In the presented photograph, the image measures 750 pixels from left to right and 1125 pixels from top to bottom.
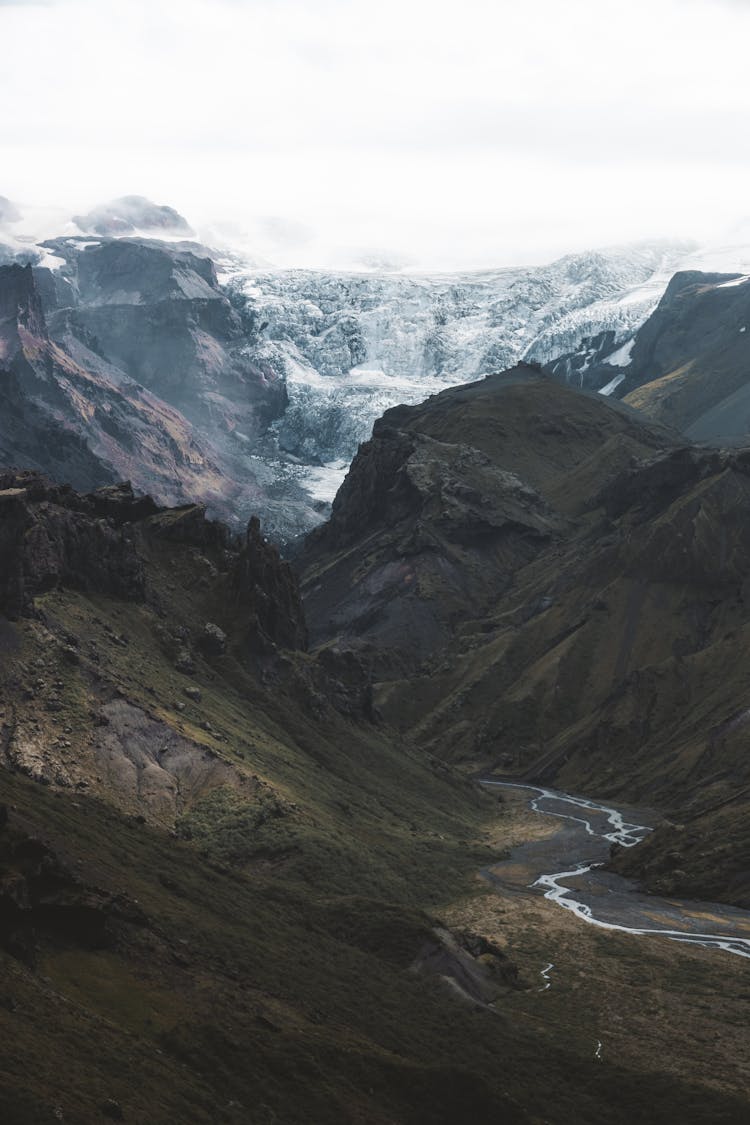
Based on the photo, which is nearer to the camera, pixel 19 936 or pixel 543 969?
pixel 19 936

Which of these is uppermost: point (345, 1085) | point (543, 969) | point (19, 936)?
point (19, 936)

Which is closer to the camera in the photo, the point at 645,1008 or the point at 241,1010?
the point at 241,1010

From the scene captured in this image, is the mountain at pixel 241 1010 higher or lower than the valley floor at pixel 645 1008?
higher

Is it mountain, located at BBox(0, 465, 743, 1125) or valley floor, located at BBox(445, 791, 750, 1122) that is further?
valley floor, located at BBox(445, 791, 750, 1122)

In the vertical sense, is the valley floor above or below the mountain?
below

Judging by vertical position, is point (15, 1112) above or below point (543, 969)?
above

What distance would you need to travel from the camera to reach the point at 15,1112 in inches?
3497

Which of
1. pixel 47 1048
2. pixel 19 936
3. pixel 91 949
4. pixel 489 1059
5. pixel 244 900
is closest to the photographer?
pixel 47 1048

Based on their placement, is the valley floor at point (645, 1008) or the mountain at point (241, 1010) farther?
the valley floor at point (645, 1008)

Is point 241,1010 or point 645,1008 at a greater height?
point 241,1010

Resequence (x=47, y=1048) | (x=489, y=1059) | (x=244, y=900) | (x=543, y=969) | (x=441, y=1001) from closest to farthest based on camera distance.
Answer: (x=47, y=1048), (x=489, y=1059), (x=441, y=1001), (x=244, y=900), (x=543, y=969)

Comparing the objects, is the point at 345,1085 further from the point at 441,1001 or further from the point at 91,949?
the point at 441,1001

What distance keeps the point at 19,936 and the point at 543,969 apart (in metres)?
90.1

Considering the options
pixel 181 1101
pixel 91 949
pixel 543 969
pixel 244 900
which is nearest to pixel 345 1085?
pixel 181 1101
